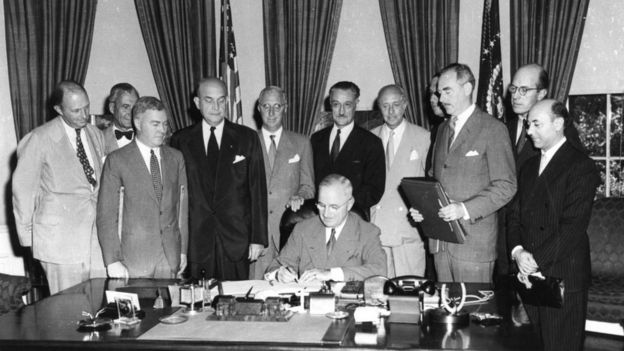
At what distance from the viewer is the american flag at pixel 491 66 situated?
6.02 metres

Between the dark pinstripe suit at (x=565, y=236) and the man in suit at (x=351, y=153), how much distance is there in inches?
55.7

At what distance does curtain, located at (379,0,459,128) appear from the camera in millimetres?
6508

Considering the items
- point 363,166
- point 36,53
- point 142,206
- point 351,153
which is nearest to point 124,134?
point 142,206

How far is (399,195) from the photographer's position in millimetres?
4863

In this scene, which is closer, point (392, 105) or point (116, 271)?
point (116, 271)

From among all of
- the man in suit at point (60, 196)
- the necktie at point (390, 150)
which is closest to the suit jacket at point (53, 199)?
the man in suit at point (60, 196)

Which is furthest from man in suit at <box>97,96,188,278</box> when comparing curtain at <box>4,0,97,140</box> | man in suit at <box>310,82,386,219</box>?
curtain at <box>4,0,97,140</box>

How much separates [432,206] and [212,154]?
67.4 inches

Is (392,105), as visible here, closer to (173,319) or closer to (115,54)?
(173,319)

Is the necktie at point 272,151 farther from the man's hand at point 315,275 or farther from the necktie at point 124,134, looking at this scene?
the man's hand at point 315,275

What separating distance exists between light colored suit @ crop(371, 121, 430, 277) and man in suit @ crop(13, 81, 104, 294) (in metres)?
2.17

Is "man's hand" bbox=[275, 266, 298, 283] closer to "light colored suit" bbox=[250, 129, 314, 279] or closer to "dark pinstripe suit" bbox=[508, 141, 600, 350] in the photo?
"dark pinstripe suit" bbox=[508, 141, 600, 350]

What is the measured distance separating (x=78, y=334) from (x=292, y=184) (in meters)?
2.68

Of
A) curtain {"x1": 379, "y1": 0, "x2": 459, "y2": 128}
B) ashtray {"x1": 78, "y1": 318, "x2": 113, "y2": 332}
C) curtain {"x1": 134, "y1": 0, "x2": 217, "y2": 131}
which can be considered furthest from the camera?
curtain {"x1": 134, "y1": 0, "x2": 217, "y2": 131}
